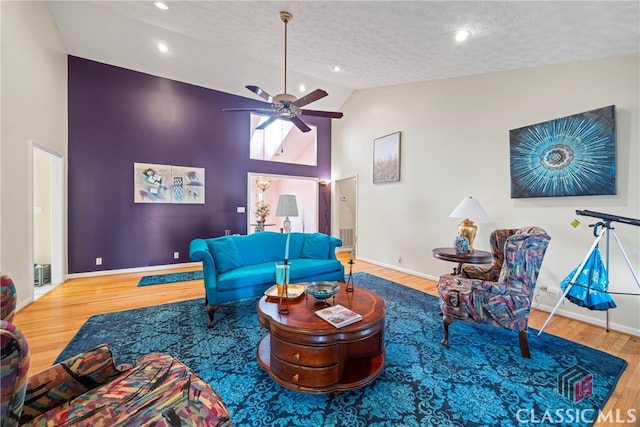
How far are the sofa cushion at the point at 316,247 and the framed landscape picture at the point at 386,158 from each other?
2058 mm

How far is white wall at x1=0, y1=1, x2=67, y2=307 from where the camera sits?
2.73 meters

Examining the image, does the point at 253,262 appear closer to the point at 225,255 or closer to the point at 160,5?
the point at 225,255

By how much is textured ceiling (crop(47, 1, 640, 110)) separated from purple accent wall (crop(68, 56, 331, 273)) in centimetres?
42

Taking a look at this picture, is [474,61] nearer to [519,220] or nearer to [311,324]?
[519,220]

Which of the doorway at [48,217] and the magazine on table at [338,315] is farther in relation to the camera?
the doorway at [48,217]

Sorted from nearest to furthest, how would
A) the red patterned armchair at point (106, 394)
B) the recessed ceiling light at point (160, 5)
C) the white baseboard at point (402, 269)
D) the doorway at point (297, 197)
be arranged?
the red patterned armchair at point (106, 394) < the recessed ceiling light at point (160, 5) < the white baseboard at point (402, 269) < the doorway at point (297, 197)

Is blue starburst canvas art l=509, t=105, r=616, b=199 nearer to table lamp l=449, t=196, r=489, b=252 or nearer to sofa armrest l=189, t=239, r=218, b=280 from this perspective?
table lamp l=449, t=196, r=489, b=252

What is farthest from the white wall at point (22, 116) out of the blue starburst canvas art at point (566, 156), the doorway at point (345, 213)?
the blue starburst canvas art at point (566, 156)

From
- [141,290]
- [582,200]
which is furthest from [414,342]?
[141,290]

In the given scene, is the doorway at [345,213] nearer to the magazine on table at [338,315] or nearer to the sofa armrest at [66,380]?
the magazine on table at [338,315]

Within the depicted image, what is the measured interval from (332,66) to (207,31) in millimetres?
1823

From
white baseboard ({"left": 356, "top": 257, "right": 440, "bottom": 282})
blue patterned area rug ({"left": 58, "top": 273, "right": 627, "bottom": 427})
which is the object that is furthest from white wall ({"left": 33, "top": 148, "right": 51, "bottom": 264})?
white baseboard ({"left": 356, "top": 257, "right": 440, "bottom": 282})

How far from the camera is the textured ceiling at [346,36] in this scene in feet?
7.43

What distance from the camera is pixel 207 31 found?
3639mm
